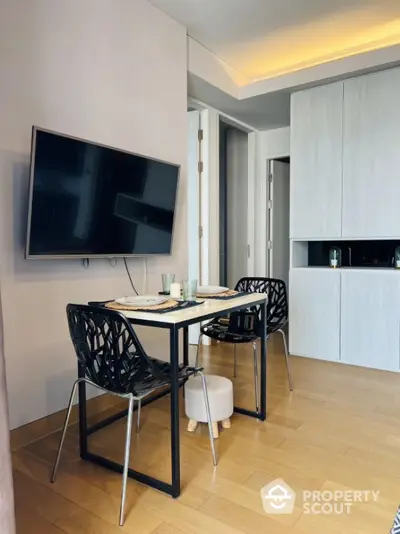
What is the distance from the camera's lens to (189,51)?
324 centimetres

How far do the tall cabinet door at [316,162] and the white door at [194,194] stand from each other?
93 cm

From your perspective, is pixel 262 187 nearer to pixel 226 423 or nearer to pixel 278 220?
pixel 278 220

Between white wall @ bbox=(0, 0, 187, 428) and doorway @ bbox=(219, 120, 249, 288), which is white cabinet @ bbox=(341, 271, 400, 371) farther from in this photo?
doorway @ bbox=(219, 120, 249, 288)

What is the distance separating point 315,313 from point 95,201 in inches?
89.9

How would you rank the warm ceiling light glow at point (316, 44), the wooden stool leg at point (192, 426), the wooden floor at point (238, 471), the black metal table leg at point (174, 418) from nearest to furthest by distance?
the wooden floor at point (238, 471), the black metal table leg at point (174, 418), the wooden stool leg at point (192, 426), the warm ceiling light glow at point (316, 44)

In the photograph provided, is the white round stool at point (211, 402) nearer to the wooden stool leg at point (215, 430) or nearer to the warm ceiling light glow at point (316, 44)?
the wooden stool leg at point (215, 430)

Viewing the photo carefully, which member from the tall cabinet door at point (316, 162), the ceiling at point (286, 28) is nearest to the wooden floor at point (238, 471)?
the tall cabinet door at point (316, 162)

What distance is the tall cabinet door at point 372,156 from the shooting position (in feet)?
10.6

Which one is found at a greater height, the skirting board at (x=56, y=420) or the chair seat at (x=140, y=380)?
the chair seat at (x=140, y=380)

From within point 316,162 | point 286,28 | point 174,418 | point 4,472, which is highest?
point 286,28

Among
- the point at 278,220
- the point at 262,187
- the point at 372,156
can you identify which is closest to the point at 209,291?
the point at 372,156

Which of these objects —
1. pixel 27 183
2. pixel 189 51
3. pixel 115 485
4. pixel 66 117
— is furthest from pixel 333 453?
pixel 189 51

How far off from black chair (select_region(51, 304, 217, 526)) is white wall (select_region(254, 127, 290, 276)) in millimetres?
3423

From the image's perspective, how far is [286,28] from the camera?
10.4ft
